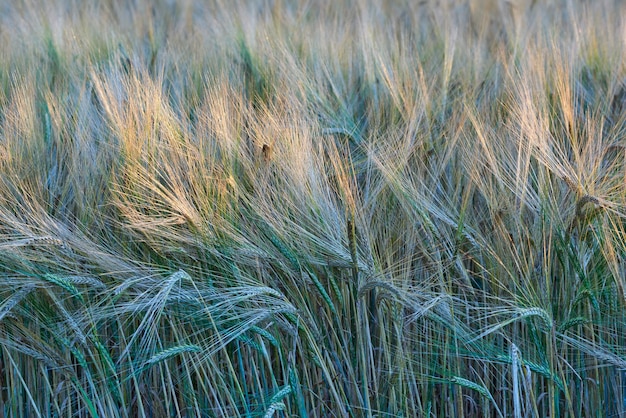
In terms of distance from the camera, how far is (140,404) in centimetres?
161

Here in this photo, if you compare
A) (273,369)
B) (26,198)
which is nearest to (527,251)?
(273,369)

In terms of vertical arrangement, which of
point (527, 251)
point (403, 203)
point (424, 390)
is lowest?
point (424, 390)

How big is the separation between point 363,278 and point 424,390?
27 cm

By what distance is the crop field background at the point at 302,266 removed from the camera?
5.03 feet

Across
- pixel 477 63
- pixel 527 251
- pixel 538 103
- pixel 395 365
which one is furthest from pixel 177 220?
pixel 477 63

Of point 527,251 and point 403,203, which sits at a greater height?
point 403,203

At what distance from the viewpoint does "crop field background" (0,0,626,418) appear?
1532 mm

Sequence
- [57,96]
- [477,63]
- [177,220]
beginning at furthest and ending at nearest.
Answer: [477,63] < [57,96] < [177,220]

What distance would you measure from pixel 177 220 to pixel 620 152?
0.89 m

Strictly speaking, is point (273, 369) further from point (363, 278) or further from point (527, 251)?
point (527, 251)

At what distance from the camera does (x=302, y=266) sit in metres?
1.56

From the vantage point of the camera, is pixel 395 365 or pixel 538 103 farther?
pixel 538 103

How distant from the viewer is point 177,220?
1528mm

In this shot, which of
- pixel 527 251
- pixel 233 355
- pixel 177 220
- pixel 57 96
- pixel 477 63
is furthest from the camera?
pixel 477 63
